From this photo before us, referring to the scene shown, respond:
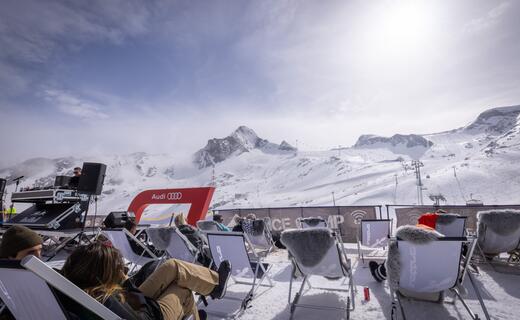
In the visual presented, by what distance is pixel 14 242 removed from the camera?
2.26 m

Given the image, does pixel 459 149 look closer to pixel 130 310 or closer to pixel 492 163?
pixel 492 163

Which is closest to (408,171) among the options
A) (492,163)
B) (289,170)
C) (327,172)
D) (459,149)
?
(492,163)

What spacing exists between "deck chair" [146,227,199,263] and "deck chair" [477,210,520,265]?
4895 millimetres

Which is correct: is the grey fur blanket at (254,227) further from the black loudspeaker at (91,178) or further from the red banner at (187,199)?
the red banner at (187,199)

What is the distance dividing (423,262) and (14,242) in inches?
146

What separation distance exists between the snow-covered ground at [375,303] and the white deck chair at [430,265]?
1.03 ft

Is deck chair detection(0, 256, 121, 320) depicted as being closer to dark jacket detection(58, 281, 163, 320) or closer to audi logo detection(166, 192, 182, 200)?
dark jacket detection(58, 281, 163, 320)

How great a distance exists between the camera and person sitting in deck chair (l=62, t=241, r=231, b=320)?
5.10ft

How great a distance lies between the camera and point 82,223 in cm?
761

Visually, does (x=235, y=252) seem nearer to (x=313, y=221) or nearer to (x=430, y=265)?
(x=430, y=265)

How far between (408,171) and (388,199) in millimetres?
36855

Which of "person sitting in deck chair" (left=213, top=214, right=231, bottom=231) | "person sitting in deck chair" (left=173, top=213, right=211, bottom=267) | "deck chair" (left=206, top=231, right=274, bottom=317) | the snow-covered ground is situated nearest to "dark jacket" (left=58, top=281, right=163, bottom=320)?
the snow-covered ground

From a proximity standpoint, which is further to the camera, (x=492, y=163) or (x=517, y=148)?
(x=517, y=148)

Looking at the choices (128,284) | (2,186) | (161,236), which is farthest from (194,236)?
(2,186)
